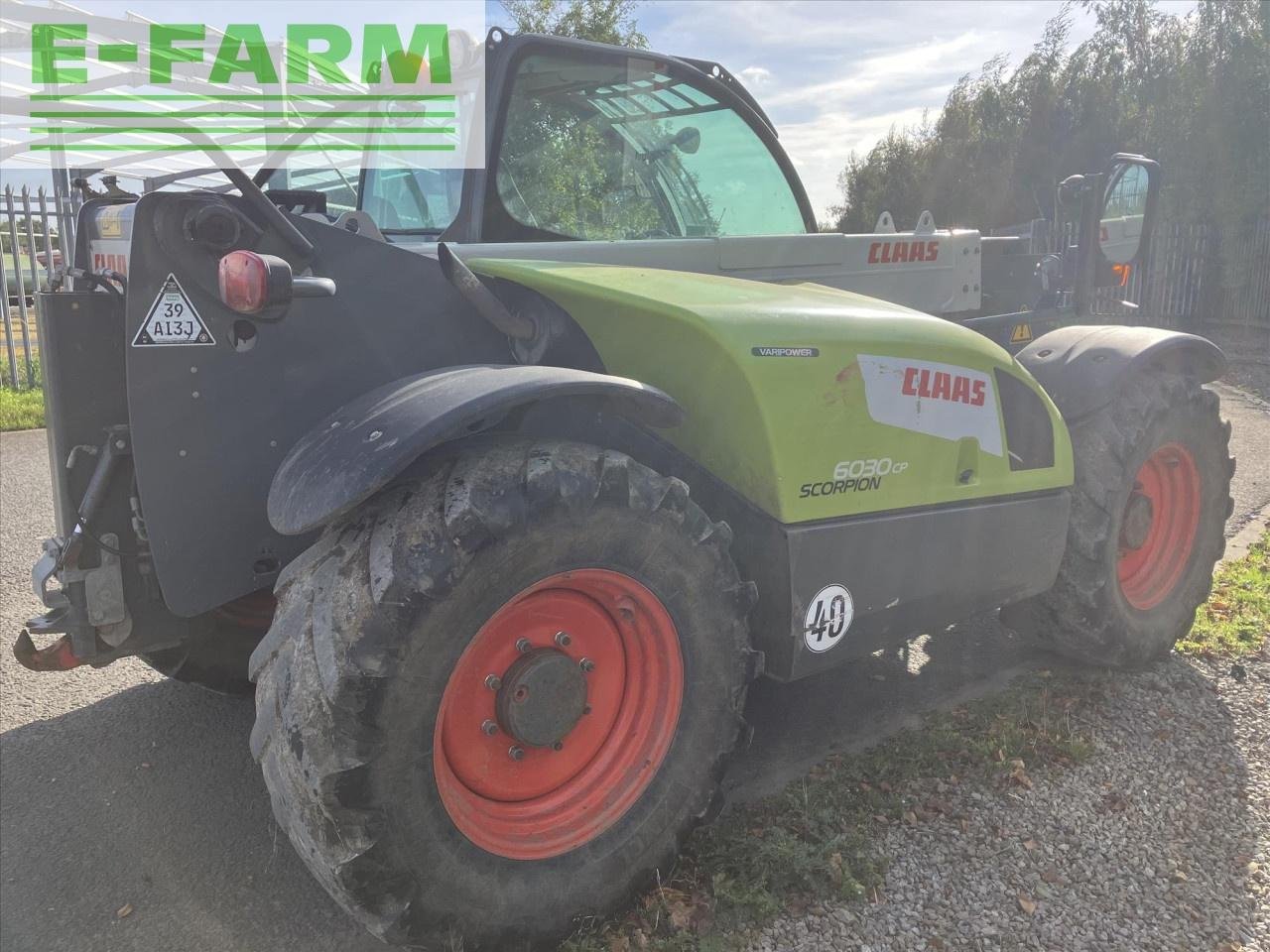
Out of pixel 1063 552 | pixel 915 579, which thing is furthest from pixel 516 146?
pixel 1063 552

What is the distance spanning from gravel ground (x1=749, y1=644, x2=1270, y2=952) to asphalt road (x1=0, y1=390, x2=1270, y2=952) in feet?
1.77

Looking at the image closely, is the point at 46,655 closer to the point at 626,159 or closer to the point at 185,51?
the point at 626,159

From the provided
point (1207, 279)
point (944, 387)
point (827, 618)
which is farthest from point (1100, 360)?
point (1207, 279)

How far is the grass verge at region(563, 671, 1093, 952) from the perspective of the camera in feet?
7.72

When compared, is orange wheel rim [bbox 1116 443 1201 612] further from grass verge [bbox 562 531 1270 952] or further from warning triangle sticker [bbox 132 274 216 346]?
warning triangle sticker [bbox 132 274 216 346]

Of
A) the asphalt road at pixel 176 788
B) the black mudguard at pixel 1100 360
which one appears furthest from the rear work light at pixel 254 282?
the black mudguard at pixel 1100 360

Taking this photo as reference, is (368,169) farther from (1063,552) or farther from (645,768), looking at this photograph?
(1063,552)

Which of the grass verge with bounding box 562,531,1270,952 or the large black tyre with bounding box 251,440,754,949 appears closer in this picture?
the large black tyre with bounding box 251,440,754,949

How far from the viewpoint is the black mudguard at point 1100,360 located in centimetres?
360

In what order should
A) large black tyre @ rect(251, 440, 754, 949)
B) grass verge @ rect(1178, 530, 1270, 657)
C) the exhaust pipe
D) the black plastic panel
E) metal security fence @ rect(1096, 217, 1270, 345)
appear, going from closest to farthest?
large black tyre @ rect(251, 440, 754, 949) → the black plastic panel → the exhaust pipe → grass verge @ rect(1178, 530, 1270, 657) → metal security fence @ rect(1096, 217, 1270, 345)

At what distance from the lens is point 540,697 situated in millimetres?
2225

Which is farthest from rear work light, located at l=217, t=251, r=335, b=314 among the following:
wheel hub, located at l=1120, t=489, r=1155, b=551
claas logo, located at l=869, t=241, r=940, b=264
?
wheel hub, located at l=1120, t=489, r=1155, b=551

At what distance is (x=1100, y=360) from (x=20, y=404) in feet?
30.5

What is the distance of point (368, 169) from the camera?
12.5ft
